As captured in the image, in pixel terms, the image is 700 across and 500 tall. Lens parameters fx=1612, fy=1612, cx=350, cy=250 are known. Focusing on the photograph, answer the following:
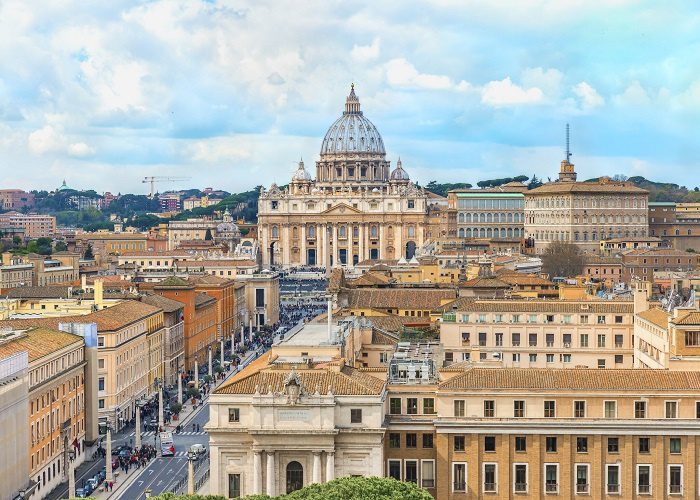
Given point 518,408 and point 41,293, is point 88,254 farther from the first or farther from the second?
point 518,408

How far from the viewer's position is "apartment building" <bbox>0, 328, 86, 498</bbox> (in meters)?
50.7

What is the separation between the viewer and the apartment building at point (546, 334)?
56.2 metres

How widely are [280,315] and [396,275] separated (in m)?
23.5

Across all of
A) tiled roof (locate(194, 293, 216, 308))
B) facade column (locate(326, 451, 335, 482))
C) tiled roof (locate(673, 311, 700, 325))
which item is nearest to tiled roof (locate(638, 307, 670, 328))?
tiled roof (locate(673, 311, 700, 325))

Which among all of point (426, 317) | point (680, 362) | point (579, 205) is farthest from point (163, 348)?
point (579, 205)

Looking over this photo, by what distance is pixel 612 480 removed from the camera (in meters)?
39.0

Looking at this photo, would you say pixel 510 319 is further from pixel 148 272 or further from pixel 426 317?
pixel 148 272

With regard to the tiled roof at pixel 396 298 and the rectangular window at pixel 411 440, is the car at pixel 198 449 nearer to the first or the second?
the tiled roof at pixel 396 298

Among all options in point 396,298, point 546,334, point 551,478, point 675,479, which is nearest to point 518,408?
point 551,478

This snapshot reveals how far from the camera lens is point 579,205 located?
156 meters

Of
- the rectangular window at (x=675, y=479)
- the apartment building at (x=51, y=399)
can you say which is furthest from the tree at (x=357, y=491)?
the apartment building at (x=51, y=399)

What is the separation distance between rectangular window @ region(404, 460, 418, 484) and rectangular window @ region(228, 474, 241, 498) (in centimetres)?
407

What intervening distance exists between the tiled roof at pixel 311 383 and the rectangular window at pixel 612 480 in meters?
5.85

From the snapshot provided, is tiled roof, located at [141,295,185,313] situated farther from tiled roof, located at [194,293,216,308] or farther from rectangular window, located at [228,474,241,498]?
rectangular window, located at [228,474,241,498]
